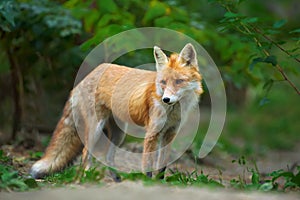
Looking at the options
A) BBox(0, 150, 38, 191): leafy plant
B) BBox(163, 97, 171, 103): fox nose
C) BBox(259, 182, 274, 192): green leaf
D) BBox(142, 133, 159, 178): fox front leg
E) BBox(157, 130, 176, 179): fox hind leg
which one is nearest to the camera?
BBox(0, 150, 38, 191): leafy plant

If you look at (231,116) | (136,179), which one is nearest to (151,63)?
(136,179)

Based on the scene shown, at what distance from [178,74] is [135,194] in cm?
187

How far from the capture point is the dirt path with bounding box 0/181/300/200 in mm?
Result: 4133

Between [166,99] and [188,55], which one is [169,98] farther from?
[188,55]

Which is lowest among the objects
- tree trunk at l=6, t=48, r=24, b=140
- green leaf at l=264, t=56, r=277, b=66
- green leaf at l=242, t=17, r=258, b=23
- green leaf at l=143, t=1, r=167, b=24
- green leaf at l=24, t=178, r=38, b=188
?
green leaf at l=24, t=178, r=38, b=188

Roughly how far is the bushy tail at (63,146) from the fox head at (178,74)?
57.9 inches

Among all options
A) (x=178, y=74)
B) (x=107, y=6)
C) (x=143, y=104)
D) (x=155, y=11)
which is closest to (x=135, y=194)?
(x=178, y=74)

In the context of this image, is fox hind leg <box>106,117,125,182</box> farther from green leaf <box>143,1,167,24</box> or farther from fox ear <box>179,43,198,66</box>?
green leaf <box>143,1,167,24</box>

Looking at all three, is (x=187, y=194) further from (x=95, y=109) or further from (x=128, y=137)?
(x=128, y=137)

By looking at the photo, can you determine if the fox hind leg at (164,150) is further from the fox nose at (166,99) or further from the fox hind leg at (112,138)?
the fox hind leg at (112,138)

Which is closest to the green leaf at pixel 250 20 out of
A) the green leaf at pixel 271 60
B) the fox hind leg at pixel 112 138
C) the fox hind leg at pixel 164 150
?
the green leaf at pixel 271 60

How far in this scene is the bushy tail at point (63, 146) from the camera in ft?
21.1

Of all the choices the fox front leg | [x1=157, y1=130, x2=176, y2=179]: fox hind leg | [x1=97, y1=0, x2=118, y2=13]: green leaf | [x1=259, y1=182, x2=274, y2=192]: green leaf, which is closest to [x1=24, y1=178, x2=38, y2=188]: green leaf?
the fox front leg

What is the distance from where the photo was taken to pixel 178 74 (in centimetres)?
571
